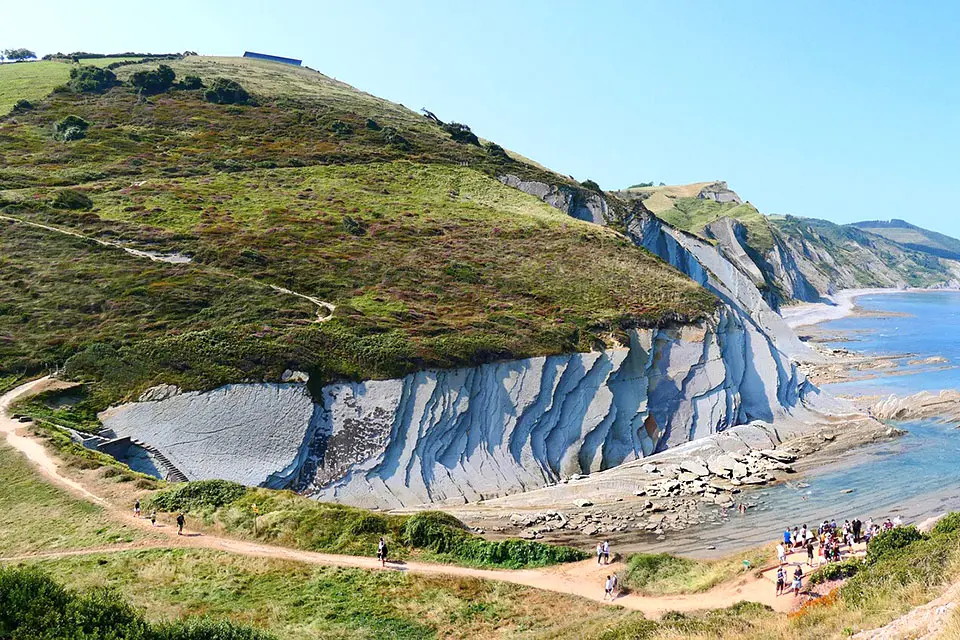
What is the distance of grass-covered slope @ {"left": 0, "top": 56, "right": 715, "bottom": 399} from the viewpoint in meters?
43.4

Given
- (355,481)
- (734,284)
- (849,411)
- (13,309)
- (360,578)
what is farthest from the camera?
(734,284)

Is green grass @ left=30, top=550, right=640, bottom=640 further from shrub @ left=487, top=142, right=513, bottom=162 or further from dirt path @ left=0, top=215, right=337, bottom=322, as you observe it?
shrub @ left=487, top=142, right=513, bottom=162

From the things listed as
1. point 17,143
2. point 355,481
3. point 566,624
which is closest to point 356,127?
point 17,143

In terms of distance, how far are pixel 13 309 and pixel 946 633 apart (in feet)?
179

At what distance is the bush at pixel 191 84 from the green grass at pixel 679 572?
11526cm

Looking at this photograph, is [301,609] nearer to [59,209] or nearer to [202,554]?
[202,554]

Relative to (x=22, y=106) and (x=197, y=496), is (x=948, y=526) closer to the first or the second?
(x=197, y=496)

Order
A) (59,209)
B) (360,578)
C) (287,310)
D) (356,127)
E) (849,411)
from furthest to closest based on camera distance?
(356,127) < (59,209) < (849,411) < (287,310) < (360,578)

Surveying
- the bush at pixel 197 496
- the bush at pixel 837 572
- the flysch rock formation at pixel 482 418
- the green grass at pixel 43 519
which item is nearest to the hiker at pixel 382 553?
the bush at pixel 197 496

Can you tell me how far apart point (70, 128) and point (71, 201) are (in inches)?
1136

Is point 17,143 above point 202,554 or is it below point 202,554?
above

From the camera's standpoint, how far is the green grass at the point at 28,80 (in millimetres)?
97312

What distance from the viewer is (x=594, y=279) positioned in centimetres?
6297

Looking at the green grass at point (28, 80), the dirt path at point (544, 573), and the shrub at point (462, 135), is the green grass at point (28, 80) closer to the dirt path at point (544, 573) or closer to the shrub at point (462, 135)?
the shrub at point (462, 135)
